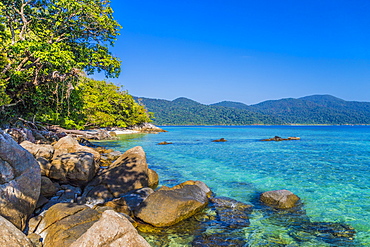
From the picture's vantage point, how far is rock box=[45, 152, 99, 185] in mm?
10750

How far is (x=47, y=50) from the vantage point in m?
14.1

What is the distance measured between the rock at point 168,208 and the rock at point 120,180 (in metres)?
2.31

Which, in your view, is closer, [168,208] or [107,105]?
[168,208]

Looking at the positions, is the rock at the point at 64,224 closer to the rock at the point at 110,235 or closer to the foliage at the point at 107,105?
the rock at the point at 110,235

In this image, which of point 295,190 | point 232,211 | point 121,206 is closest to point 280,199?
point 232,211

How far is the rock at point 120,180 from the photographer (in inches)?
384

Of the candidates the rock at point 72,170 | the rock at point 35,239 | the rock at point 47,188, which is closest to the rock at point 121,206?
the rock at point 47,188

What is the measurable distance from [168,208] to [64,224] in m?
3.14

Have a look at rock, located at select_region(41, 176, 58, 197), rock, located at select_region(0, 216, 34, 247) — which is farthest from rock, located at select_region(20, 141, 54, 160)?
rock, located at select_region(0, 216, 34, 247)

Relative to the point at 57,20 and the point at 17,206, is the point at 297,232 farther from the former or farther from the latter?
the point at 57,20

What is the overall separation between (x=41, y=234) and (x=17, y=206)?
3.48 feet

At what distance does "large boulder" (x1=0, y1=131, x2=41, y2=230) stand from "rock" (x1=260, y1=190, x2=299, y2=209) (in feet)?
28.2

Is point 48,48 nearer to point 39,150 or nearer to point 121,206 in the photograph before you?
point 39,150

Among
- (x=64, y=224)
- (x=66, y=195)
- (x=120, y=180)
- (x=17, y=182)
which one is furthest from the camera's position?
(x=120, y=180)
